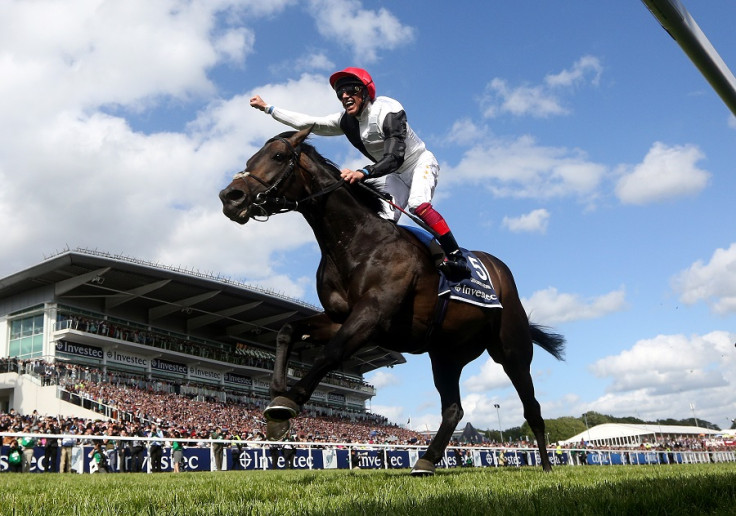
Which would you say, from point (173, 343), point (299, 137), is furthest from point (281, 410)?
point (173, 343)

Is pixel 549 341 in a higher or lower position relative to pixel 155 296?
lower

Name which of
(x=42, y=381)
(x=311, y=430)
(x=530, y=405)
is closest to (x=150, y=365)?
(x=42, y=381)

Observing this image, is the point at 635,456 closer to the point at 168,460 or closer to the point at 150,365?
the point at 168,460

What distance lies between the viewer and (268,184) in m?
5.55

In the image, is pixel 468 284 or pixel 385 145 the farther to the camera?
pixel 468 284

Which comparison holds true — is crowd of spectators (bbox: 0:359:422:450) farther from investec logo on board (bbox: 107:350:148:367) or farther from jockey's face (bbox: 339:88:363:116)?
jockey's face (bbox: 339:88:363:116)

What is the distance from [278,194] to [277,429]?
206 centimetres

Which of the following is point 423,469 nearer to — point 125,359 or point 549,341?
point 549,341

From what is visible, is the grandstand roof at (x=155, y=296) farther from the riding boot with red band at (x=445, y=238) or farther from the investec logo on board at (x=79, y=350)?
the riding boot with red band at (x=445, y=238)

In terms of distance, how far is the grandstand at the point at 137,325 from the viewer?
39688mm

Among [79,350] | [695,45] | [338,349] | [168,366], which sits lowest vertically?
[338,349]

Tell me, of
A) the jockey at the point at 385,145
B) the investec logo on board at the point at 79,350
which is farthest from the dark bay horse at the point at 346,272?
the investec logo on board at the point at 79,350

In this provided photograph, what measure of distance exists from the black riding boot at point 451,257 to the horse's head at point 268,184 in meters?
1.39

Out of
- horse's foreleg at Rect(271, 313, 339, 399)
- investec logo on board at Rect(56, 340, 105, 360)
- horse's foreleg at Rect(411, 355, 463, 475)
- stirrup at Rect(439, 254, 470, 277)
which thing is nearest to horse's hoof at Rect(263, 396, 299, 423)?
horse's foreleg at Rect(271, 313, 339, 399)
